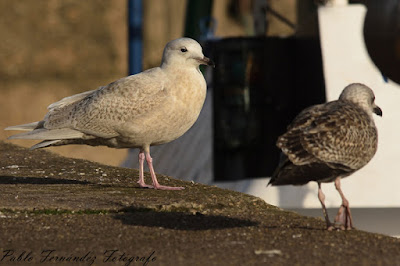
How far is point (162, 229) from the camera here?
7.51 metres

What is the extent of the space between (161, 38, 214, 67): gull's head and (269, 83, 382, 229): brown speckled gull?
2.44m

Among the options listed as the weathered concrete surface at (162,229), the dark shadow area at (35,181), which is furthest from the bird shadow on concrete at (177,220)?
the dark shadow area at (35,181)

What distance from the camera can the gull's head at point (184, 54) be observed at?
9.90 m

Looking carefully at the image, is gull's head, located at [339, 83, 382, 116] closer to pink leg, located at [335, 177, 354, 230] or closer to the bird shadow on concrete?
pink leg, located at [335, 177, 354, 230]

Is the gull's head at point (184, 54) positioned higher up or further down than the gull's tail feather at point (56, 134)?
higher up

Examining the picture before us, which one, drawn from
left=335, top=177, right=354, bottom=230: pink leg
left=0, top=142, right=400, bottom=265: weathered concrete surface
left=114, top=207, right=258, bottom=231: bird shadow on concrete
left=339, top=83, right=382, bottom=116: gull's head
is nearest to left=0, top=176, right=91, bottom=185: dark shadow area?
left=0, top=142, right=400, bottom=265: weathered concrete surface

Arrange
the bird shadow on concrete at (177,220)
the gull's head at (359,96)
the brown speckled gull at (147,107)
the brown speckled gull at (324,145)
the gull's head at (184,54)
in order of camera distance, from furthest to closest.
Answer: the gull's head at (184,54) → the brown speckled gull at (147,107) → the gull's head at (359,96) → the bird shadow on concrete at (177,220) → the brown speckled gull at (324,145)

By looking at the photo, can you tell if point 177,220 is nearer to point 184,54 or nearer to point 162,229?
point 162,229

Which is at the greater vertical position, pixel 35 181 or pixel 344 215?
pixel 344 215

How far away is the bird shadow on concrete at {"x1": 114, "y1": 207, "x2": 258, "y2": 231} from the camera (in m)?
7.73

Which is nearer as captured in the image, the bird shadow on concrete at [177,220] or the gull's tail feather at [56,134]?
the bird shadow on concrete at [177,220]

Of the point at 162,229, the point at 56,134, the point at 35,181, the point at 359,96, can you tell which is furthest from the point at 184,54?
the point at 162,229

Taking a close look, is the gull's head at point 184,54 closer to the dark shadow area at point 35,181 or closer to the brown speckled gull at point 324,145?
the dark shadow area at point 35,181

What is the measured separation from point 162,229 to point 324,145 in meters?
1.38
